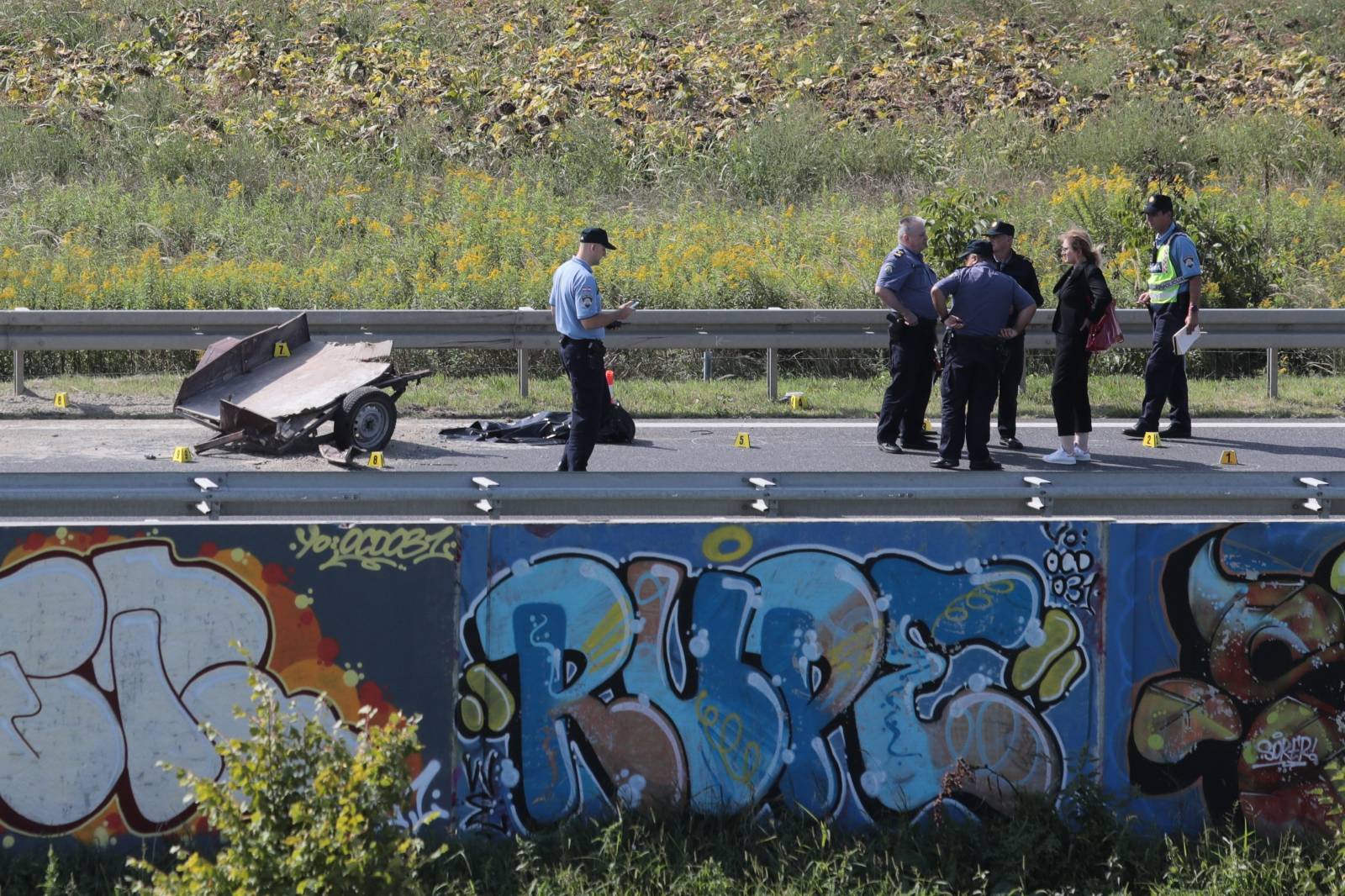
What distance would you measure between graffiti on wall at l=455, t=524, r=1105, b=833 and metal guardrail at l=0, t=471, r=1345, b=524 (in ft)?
1.52

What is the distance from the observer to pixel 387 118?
2106 cm

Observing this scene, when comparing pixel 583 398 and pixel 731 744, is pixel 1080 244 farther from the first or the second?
pixel 731 744

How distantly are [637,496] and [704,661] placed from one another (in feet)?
2.75

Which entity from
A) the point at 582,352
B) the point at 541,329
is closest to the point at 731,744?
the point at 582,352

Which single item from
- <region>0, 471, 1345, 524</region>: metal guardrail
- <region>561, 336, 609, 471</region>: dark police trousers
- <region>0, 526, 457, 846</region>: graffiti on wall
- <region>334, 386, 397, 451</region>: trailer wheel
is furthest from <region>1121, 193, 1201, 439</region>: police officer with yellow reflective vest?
<region>0, 526, 457, 846</region>: graffiti on wall

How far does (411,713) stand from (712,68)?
753 inches

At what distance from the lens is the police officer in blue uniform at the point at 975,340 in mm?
9930

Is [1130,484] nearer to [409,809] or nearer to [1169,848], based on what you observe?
[1169,848]

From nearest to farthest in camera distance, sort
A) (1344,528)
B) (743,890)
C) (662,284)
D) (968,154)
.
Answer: (743,890) → (1344,528) → (662,284) → (968,154)

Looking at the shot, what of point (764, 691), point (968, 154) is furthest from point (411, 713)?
point (968, 154)

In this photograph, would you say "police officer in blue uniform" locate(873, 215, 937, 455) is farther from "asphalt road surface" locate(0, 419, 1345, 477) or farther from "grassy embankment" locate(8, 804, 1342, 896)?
"grassy embankment" locate(8, 804, 1342, 896)

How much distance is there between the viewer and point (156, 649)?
16.9 feet

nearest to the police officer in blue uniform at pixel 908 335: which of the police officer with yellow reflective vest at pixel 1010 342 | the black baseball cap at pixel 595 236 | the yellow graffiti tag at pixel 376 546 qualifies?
the police officer with yellow reflective vest at pixel 1010 342

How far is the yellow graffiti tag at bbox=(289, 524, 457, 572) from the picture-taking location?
5184mm
